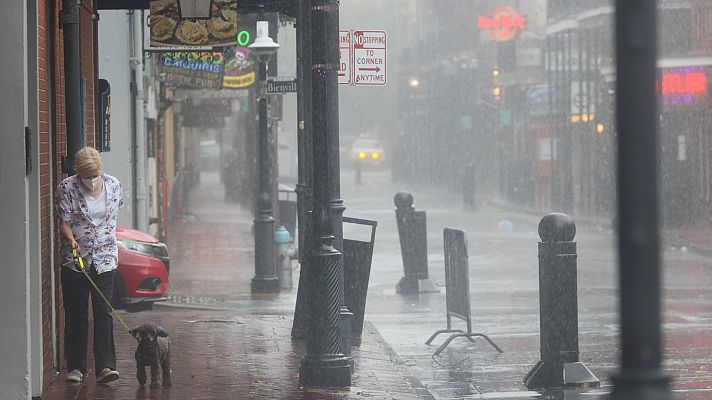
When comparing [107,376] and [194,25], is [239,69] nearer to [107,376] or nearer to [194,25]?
[194,25]

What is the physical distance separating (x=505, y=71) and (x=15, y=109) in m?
50.0

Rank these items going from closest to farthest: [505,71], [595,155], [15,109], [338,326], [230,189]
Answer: [15,109]
[338,326]
[595,155]
[230,189]
[505,71]

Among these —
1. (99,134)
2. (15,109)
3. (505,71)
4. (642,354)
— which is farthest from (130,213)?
(505,71)

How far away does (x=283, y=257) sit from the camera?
1845 centimetres

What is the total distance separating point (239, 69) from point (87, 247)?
737 inches

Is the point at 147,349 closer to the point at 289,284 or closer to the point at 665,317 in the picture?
the point at 665,317

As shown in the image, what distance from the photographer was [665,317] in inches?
594

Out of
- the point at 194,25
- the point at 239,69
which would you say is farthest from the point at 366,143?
the point at 194,25

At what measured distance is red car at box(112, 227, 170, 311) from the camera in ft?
47.8

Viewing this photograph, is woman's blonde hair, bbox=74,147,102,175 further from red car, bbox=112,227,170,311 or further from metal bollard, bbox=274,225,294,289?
metal bollard, bbox=274,225,294,289

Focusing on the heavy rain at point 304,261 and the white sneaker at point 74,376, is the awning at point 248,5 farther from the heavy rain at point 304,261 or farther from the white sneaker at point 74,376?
the white sneaker at point 74,376

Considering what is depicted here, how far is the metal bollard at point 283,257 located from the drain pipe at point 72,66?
854 centimetres

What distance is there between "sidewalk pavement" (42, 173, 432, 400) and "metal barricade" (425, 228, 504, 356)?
30.7 inches

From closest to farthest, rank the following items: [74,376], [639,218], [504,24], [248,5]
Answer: [639,218] < [74,376] < [248,5] < [504,24]
